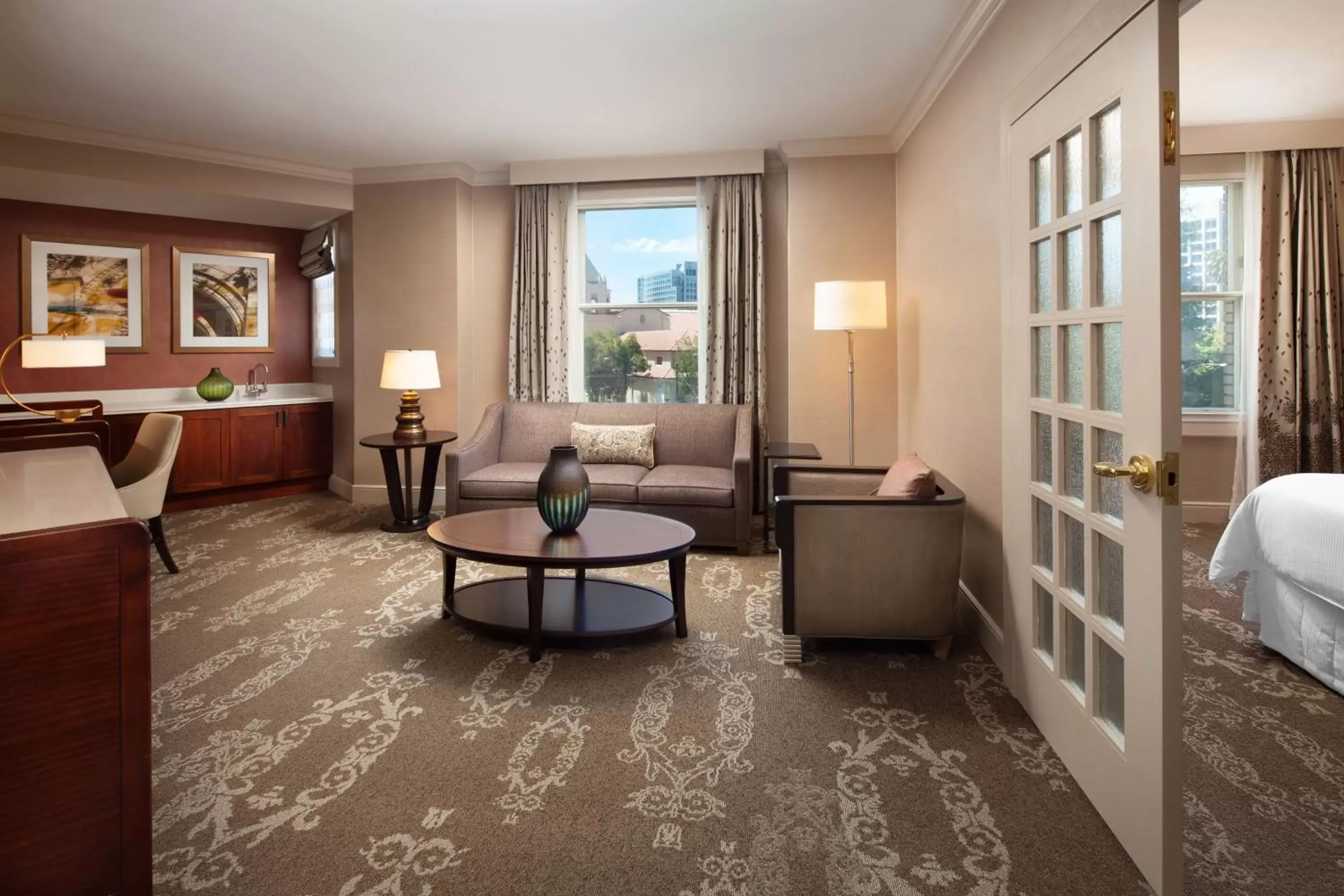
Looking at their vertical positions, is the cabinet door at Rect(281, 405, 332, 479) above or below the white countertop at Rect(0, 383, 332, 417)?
below

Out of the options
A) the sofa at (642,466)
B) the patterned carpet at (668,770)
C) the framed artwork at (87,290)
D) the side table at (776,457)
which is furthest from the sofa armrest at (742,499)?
the framed artwork at (87,290)

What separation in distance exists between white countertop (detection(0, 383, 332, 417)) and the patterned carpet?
10.4 ft

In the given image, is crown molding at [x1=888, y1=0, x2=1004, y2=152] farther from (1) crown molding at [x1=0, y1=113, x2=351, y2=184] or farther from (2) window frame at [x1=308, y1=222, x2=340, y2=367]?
(2) window frame at [x1=308, y1=222, x2=340, y2=367]

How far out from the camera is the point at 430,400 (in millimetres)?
5945

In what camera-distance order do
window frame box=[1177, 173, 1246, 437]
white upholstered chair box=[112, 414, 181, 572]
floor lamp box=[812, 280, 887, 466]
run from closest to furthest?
white upholstered chair box=[112, 414, 181, 572] < floor lamp box=[812, 280, 887, 466] < window frame box=[1177, 173, 1246, 437]

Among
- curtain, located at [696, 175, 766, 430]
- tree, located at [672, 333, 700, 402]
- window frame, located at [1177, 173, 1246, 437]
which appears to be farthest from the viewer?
tree, located at [672, 333, 700, 402]

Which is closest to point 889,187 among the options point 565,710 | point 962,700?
point 962,700

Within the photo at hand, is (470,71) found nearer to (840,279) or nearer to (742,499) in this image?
(840,279)

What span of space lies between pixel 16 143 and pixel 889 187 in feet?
18.3

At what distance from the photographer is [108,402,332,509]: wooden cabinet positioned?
5879 mm

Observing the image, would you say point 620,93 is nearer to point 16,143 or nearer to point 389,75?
point 389,75

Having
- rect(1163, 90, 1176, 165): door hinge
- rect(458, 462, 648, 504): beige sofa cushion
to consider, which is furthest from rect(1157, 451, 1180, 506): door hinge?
rect(458, 462, 648, 504): beige sofa cushion

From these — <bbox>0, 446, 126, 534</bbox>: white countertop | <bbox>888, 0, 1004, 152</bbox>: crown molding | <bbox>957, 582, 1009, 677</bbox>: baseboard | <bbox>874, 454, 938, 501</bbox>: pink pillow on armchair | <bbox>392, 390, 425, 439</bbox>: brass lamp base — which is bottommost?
<bbox>957, 582, 1009, 677</bbox>: baseboard

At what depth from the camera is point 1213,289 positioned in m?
5.27
